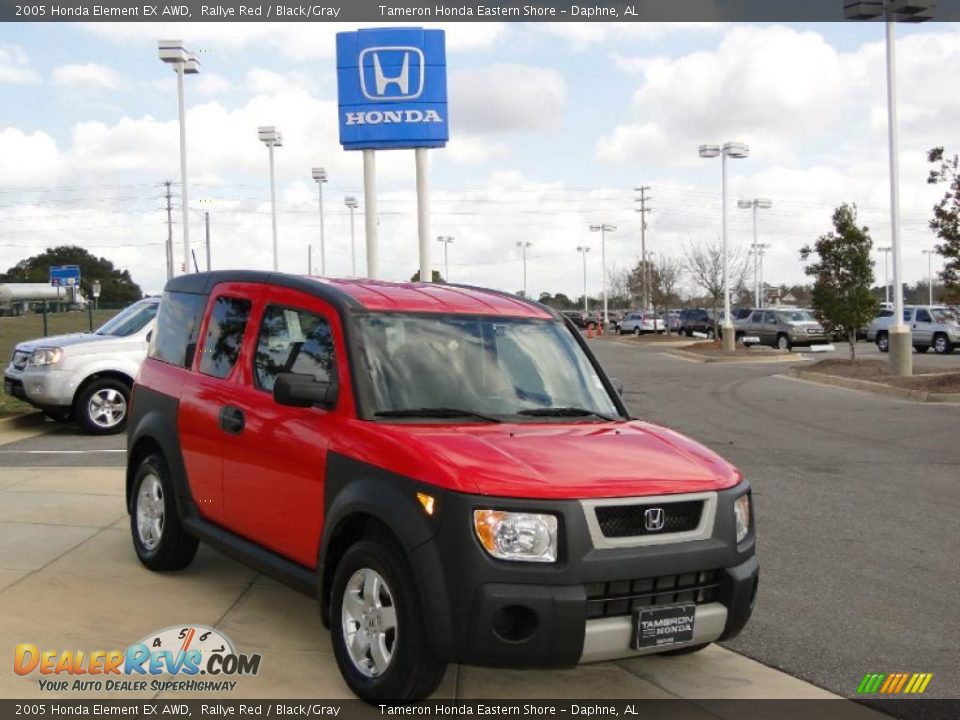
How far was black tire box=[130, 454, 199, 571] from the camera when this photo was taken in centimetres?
637

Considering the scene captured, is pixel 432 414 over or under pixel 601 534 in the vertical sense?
over

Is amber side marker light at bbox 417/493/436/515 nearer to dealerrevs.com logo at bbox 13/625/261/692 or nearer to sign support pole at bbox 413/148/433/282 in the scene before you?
dealerrevs.com logo at bbox 13/625/261/692

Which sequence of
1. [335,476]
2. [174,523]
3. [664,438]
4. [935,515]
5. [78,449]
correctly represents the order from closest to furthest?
1. [335,476]
2. [664,438]
3. [174,523]
4. [935,515]
5. [78,449]

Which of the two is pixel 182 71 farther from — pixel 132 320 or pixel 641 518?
pixel 641 518

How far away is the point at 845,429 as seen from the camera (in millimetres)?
14797

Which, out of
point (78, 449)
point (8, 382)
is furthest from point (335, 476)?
point (8, 382)

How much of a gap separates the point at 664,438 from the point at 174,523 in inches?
128

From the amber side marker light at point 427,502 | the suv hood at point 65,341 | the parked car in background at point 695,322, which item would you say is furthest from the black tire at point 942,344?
the amber side marker light at point 427,502

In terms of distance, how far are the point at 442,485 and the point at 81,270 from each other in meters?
128

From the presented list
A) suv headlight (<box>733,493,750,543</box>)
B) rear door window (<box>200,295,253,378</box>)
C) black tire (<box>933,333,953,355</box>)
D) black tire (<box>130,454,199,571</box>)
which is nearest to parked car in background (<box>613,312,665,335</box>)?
black tire (<box>933,333,953,355</box>)

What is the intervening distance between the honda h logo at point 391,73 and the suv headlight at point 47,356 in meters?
13.1

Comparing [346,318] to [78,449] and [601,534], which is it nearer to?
[601,534]

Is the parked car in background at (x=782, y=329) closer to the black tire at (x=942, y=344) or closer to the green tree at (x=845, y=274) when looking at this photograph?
the black tire at (x=942, y=344)

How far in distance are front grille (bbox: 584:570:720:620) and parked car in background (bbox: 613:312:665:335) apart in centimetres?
5986
